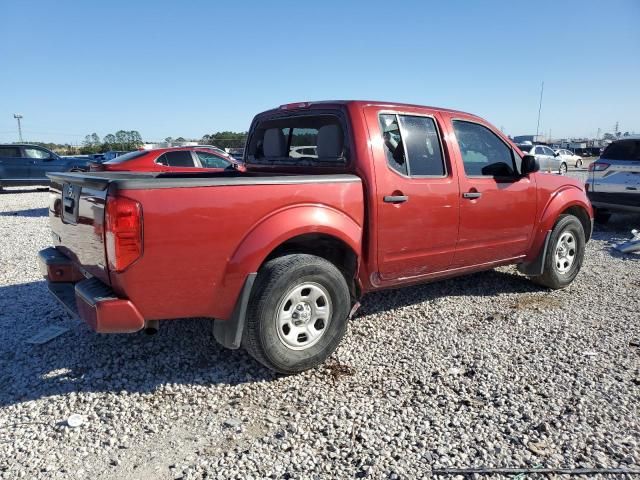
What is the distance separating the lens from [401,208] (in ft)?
12.9

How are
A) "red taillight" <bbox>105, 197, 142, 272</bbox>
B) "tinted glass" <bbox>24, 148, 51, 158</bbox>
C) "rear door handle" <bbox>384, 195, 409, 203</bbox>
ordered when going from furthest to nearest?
"tinted glass" <bbox>24, 148, 51, 158</bbox>, "rear door handle" <bbox>384, 195, 409, 203</bbox>, "red taillight" <bbox>105, 197, 142, 272</bbox>

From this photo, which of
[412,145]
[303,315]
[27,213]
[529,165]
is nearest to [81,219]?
[303,315]

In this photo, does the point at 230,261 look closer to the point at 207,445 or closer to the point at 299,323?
the point at 299,323

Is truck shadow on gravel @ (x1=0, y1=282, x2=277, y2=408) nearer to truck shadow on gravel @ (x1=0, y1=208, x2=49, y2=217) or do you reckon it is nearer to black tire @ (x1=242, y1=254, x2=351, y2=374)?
black tire @ (x1=242, y1=254, x2=351, y2=374)

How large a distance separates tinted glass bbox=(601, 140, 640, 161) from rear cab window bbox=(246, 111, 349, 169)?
7.26m

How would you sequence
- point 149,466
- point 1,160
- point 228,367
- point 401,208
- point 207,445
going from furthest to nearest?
1. point 1,160
2. point 401,208
3. point 228,367
4. point 207,445
5. point 149,466

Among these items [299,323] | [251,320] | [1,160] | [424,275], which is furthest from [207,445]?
[1,160]

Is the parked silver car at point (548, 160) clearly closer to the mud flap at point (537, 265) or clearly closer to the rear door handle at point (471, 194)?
the mud flap at point (537, 265)

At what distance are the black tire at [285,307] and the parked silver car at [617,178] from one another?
7451 mm

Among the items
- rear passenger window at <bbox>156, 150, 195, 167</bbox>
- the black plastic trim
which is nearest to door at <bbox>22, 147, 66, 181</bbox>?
rear passenger window at <bbox>156, 150, 195, 167</bbox>

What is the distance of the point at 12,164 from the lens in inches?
624

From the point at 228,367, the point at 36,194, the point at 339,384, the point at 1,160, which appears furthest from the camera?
the point at 36,194

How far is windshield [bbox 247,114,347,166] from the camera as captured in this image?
13.1 feet

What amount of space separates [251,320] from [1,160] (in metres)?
16.2
